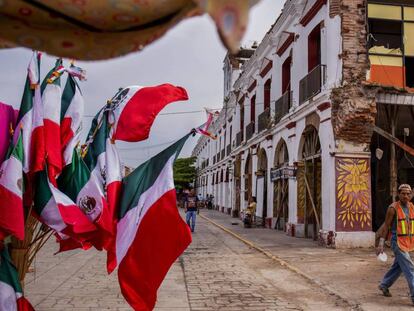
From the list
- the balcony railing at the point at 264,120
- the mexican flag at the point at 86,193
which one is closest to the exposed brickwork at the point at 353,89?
the balcony railing at the point at 264,120

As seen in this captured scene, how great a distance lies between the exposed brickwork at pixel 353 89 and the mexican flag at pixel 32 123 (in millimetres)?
10131

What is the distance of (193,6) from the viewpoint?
1589mm

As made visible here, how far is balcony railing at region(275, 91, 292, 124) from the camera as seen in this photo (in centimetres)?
1756

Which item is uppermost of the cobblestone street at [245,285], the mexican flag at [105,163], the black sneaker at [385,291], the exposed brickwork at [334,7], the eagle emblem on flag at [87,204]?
the exposed brickwork at [334,7]

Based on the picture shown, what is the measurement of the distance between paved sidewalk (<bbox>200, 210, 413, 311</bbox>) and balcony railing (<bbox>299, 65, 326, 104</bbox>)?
15.5 feet

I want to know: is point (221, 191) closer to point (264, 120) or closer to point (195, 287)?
point (264, 120)

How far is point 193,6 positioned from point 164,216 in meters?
2.92

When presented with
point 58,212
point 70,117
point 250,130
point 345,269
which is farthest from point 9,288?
point 250,130

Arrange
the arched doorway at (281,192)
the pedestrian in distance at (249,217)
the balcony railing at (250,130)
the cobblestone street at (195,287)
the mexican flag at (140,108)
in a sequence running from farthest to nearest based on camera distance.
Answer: the balcony railing at (250,130) → the pedestrian in distance at (249,217) → the arched doorway at (281,192) → the cobblestone street at (195,287) → the mexican flag at (140,108)

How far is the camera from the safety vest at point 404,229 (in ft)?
22.4

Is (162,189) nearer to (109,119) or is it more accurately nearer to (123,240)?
(123,240)

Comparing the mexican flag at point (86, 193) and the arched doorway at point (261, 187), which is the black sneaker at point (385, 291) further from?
the arched doorway at point (261, 187)

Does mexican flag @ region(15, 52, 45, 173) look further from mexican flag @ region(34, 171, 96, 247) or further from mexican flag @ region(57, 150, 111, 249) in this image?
mexican flag @ region(57, 150, 111, 249)

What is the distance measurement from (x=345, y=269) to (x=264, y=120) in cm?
1249
